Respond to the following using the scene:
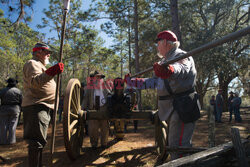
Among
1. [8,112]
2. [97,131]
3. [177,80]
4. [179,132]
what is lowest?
[97,131]

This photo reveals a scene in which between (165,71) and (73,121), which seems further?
(73,121)

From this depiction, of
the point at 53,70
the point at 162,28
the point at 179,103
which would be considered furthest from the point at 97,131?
the point at 162,28

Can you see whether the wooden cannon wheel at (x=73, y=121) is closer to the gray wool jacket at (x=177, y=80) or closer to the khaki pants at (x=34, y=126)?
the khaki pants at (x=34, y=126)

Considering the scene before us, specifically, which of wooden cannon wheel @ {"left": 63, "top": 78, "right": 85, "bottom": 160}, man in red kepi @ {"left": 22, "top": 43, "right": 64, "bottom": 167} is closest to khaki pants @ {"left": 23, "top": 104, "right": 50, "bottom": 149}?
man in red kepi @ {"left": 22, "top": 43, "right": 64, "bottom": 167}

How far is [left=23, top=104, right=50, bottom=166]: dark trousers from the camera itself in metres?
2.40

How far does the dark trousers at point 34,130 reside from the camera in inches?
94.4

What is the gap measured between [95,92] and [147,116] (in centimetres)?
177

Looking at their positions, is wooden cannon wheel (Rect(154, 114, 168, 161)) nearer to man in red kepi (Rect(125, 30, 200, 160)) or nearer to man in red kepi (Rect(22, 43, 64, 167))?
man in red kepi (Rect(125, 30, 200, 160))

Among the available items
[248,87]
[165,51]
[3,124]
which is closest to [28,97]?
[165,51]

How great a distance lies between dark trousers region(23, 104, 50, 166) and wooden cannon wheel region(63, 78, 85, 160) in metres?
0.46

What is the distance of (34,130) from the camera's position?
2.40m

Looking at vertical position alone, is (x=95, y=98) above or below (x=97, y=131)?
above

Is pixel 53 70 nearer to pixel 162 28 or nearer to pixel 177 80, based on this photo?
pixel 177 80

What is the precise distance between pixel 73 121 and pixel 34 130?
102 centimetres
